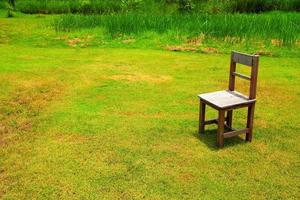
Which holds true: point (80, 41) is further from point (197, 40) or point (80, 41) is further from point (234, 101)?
point (234, 101)

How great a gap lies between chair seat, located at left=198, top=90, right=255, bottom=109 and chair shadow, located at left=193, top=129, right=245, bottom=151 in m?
0.51

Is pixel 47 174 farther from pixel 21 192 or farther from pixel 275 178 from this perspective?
pixel 275 178

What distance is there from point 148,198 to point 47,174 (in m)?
1.12

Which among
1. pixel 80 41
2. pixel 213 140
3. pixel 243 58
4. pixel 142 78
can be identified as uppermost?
pixel 243 58

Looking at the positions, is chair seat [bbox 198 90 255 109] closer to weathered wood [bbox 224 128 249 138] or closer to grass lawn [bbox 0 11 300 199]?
weathered wood [bbox 224 128 249 138]

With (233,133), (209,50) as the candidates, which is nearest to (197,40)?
(209,50)

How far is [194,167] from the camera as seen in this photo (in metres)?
3.87

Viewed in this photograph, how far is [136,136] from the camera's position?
460 cm

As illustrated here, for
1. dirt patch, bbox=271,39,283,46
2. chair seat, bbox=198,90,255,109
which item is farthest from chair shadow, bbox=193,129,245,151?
dirt patch, bbox=271,39,283,46

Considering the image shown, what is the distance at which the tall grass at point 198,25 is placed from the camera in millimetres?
10109

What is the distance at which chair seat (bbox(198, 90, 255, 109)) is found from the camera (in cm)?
413

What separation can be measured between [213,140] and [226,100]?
1.87 ft

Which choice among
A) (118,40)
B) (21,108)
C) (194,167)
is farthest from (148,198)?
(118,40)

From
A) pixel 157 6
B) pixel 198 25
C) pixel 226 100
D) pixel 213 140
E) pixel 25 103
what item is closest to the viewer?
pixel 226 100
